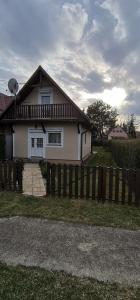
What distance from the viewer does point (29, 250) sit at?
3.78 m

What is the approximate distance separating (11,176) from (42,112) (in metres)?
8.82

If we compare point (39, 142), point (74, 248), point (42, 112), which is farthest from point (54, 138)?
point (74, 248)

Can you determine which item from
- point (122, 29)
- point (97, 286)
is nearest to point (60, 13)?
point (122, 29)

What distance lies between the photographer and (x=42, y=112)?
1559 cm

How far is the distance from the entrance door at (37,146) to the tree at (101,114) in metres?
45.3

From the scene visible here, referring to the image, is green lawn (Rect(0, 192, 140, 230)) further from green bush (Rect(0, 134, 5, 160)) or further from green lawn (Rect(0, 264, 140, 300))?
green bush (Rect(0, 134, 5, 160))

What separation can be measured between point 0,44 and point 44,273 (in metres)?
12.1

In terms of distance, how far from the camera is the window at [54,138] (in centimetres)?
1573

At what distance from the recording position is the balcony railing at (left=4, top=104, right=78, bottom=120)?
1498cm

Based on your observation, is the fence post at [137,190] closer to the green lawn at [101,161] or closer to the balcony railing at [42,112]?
the balcony railing at [42,112]

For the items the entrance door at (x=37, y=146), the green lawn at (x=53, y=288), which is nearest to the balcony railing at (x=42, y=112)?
the entrance door at (x=37, y=146)

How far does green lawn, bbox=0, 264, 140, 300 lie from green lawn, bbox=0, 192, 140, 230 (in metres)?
2.03

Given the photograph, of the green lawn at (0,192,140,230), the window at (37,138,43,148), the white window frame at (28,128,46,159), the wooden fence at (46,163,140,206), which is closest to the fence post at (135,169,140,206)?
the wooden fence at (46,163,140,206)

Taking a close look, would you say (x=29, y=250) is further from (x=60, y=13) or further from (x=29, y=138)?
(x=29, y=138)
